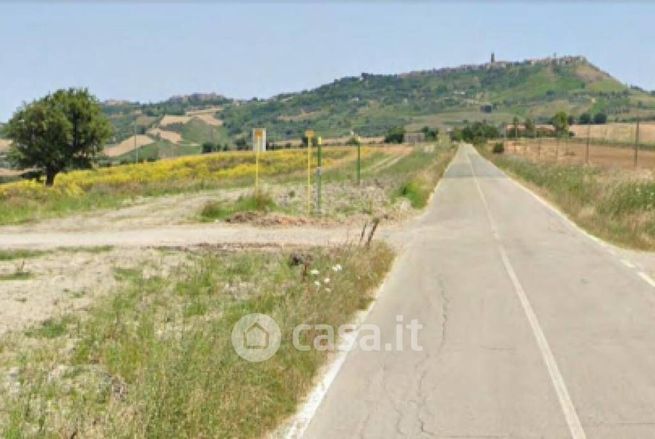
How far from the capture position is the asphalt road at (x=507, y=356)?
677 cm

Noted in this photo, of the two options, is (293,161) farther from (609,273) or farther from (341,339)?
(341,339)

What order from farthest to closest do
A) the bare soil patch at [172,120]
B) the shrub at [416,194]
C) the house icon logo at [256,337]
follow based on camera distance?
the bare soil patch at [172,120] → the shrub at [416,194] → the house icon logo at [256,337]

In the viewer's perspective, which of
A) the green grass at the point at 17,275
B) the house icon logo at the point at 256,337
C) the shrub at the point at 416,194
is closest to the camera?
the house icon logo at the point at 256,337

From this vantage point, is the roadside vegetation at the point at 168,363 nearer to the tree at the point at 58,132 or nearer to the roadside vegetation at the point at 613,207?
the roadside vegetation at the point at 613,207

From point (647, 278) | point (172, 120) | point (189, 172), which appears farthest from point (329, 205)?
point (172, 120)

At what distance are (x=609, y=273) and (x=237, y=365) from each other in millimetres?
10416

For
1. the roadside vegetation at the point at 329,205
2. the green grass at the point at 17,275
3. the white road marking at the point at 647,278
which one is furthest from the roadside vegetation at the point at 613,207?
the green grass at the point at 17,275

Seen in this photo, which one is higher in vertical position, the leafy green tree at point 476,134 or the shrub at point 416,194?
the shrub at point 416,194

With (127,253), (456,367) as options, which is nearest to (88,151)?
(127,253)

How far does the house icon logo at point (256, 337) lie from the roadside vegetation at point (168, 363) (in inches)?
4.2

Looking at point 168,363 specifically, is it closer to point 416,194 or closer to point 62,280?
point 62,280

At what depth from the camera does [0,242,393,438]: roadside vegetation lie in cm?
553

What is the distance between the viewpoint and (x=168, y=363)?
6.23 metres

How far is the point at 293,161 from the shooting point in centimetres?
8412
